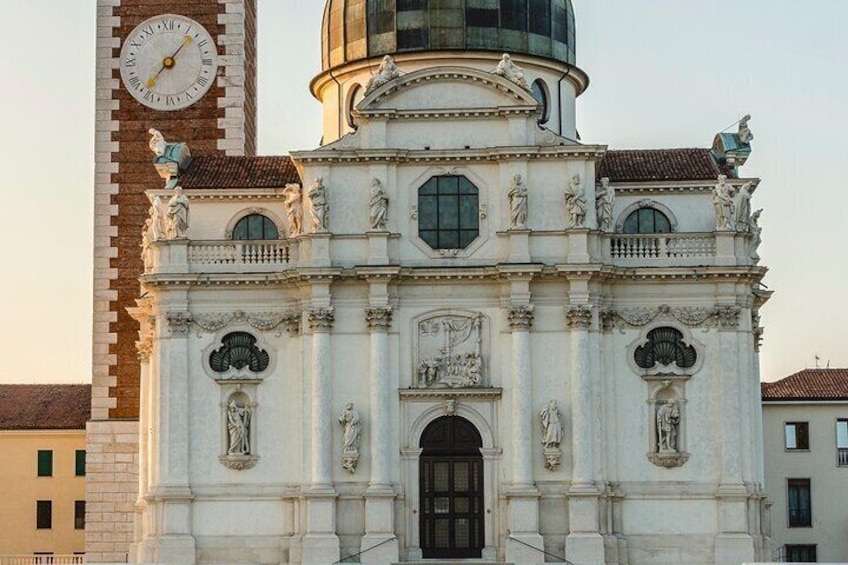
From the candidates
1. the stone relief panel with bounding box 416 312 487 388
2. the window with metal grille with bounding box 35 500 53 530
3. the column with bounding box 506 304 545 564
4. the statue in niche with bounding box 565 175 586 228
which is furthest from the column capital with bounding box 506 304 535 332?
the window with metal grille with bounding box 35 500 53 530

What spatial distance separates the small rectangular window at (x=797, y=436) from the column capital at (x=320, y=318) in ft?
62.2

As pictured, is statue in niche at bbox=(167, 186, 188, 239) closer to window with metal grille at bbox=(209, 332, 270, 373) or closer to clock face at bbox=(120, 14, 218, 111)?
window with metal grille at bbox=(209, 332, 270, 373)

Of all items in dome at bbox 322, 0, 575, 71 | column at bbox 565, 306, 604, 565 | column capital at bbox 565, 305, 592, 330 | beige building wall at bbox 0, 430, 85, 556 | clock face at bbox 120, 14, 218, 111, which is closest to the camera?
column at bbox 565, 306, 604, 565

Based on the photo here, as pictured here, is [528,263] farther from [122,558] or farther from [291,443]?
[122,558]

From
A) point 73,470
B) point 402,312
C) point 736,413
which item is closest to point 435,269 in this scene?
point 402,312

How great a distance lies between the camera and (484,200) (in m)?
50.8

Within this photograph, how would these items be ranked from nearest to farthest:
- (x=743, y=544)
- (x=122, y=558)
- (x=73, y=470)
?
(x=743, y=544)
(x=122, y=558)
(x=73, y=470)

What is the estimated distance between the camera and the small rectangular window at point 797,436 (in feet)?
205

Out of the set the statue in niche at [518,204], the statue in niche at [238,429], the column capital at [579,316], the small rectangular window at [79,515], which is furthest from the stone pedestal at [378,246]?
the small rectangular window at [79,515]

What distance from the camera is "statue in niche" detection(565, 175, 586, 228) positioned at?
164 ft

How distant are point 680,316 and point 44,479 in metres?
25.7

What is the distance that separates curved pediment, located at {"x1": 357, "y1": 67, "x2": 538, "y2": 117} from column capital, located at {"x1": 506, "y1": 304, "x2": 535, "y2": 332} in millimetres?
5082

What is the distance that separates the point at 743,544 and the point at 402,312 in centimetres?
1034

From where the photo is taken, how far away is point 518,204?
50000mm
